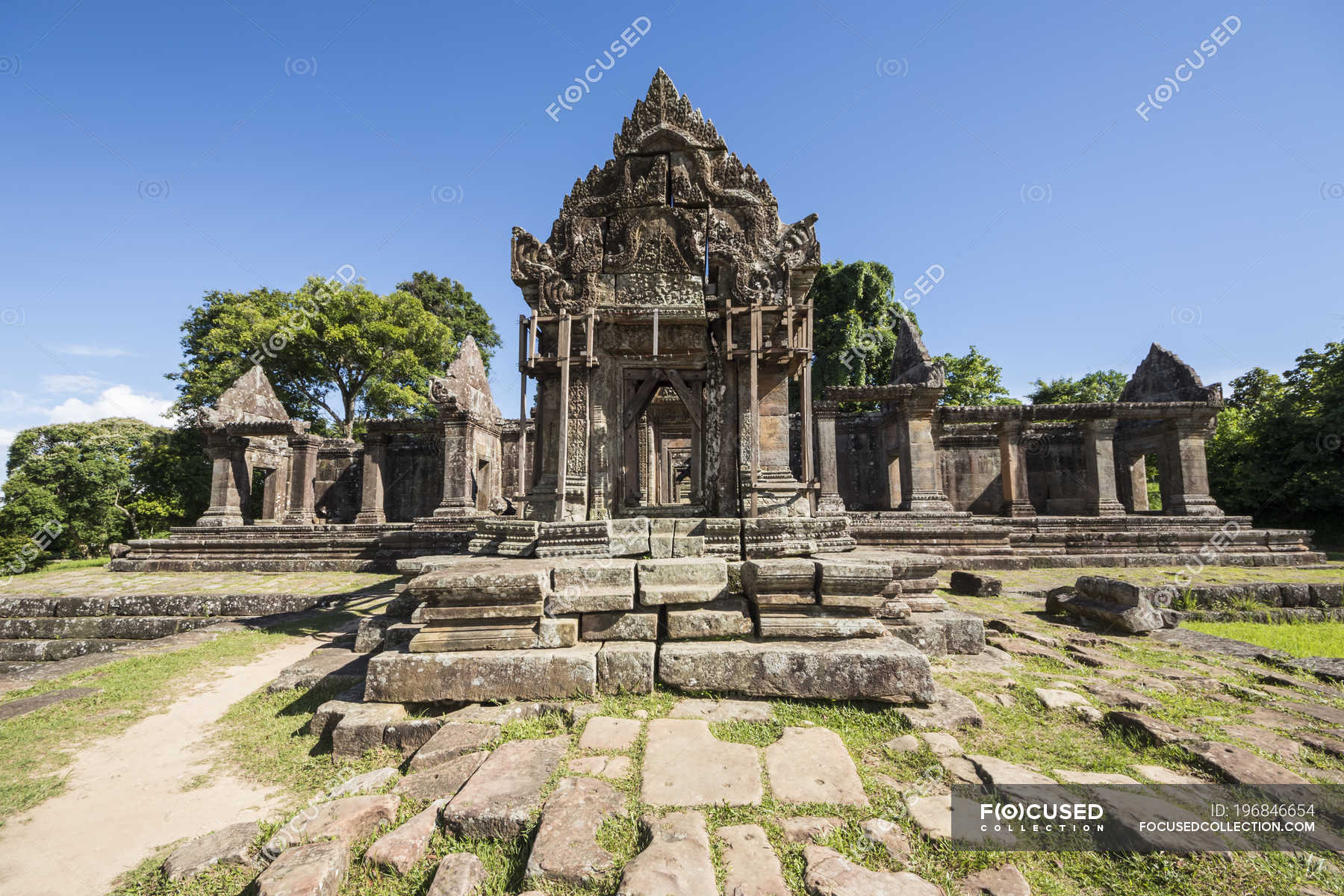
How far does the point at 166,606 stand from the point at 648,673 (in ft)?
29.4

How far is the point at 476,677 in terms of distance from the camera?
3473 mm

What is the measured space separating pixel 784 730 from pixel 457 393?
12.7m

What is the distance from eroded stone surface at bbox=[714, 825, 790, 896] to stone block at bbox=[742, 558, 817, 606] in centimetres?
183

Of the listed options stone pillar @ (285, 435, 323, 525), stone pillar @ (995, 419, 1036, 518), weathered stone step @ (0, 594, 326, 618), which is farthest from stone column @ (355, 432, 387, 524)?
stone pillar @ (995, 419, 1036, 518)

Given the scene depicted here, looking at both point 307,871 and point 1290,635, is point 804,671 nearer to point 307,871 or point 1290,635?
point 307,871

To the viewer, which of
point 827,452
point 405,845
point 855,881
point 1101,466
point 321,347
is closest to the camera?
point 855,881

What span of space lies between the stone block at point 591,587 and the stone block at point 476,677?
0.46 metres

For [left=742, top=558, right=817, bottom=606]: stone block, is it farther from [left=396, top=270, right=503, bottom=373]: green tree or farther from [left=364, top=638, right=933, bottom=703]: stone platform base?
[left=396, top=270, right=503, bottom=373]: green tree

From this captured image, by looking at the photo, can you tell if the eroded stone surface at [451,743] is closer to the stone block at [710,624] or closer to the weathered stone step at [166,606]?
the stone block at [710,624]

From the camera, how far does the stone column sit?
14.9 m

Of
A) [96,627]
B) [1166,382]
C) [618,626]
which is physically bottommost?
[96,627]

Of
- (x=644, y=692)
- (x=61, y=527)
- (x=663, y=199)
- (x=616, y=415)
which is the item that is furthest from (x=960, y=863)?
(x=61, y=527)

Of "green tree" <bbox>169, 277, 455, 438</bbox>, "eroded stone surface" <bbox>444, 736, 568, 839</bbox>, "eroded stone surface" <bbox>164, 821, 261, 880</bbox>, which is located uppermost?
"green tree" <bbox>169, 277, 455, 438</bbox>

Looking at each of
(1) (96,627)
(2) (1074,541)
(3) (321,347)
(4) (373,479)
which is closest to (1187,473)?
(2) (1074,541)
